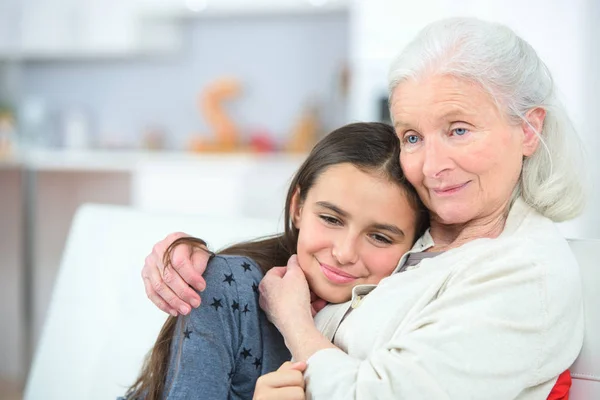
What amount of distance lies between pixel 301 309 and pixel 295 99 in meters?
3.31

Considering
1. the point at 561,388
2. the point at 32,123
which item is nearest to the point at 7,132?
the point at 32,123

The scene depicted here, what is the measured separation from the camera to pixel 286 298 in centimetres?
117

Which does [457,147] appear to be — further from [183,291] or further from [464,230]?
[183,291]

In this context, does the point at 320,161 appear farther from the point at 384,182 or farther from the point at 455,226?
the point at 455,226

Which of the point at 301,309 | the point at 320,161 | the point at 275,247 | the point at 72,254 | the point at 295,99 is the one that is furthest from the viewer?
the point at 295,99

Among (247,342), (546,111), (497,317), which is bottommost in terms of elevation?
(247,342)

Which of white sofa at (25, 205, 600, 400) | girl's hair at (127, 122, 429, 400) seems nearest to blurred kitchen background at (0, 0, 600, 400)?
white sofa at (25, 205, 600, 400)

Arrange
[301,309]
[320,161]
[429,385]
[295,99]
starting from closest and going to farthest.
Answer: [429,385] < [301,309] < [320,161] < [295,99]

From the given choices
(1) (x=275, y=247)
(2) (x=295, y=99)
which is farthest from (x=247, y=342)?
(2) (x=295, y=99)

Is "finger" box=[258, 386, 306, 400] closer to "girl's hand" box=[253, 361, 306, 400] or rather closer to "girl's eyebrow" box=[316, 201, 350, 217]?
"girl's hand" box=[253, 361, 306, 400]

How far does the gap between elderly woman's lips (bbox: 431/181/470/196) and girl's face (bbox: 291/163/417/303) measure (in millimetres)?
83

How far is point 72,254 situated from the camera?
6.04 feet

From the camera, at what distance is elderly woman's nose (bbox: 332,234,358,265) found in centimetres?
117

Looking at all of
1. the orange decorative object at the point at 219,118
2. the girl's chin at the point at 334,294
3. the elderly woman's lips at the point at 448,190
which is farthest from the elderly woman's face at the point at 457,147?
the orange decorative object at the point at 219,118
